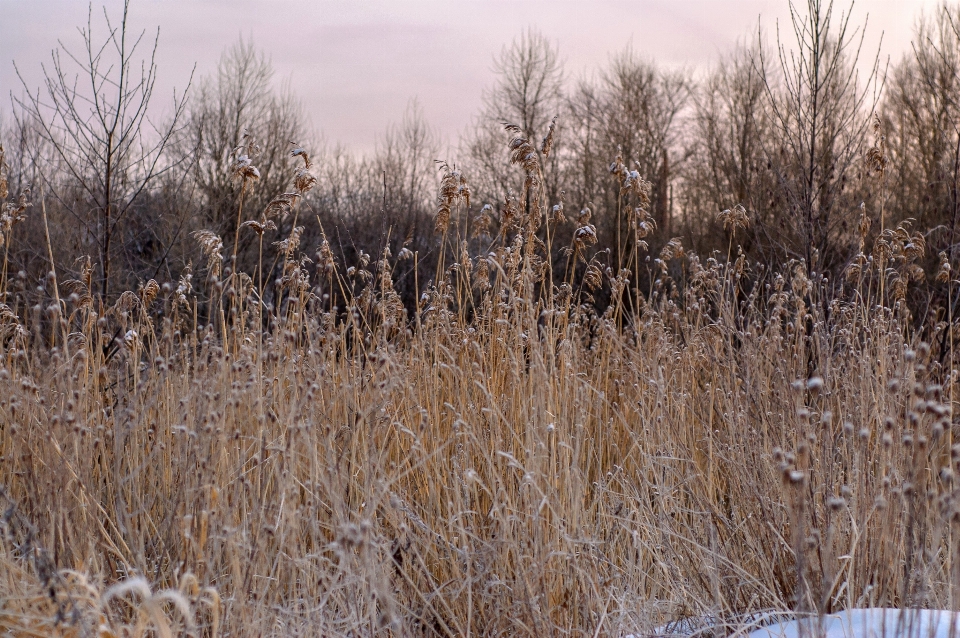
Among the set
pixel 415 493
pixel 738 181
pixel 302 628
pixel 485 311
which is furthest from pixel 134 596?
pixel 738 181

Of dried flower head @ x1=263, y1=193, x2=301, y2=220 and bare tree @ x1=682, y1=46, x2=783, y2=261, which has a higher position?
bare tree @ x1=682, y1=46, x2=783, y2=261

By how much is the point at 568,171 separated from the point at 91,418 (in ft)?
61.3

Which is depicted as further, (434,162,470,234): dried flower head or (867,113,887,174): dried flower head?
(867,113,887,174): dried flower head

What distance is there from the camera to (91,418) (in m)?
3.14

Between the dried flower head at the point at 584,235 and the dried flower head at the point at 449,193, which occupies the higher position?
the dried flower head at the point at 449,193

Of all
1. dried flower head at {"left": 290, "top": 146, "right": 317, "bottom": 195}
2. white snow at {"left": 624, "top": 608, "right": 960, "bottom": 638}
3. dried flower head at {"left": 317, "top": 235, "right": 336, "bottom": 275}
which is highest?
dried flower head at {"left": 290, "top": 146, "right": 317, "bottom": 195}

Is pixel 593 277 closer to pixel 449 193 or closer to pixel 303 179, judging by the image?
pixel 449 193

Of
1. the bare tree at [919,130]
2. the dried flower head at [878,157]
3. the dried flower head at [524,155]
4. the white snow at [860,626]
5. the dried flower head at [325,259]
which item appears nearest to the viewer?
the white snow at [860,626]

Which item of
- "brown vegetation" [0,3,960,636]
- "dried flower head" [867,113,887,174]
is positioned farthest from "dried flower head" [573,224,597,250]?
"dried flower head" [867,113,887,174]

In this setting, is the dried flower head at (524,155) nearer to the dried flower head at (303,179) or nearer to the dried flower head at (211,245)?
the dried flower head at (303,179)

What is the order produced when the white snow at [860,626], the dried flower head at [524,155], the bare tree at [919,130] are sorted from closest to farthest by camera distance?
the white snow at [860,626]
the dried flower head at [524,155]
the bare tree at [919,130]

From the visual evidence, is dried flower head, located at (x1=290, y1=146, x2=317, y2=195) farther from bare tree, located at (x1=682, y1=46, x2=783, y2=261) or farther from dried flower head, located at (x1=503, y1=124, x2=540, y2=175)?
bare tree, located at (x1=682, y1=46, x2=783, y2=261)

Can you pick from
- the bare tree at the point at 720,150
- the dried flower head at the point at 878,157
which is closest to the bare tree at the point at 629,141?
the bare tree at the point at 720,150

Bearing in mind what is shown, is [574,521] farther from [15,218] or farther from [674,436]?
[15,218]
